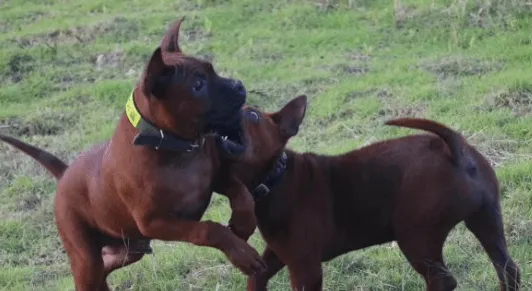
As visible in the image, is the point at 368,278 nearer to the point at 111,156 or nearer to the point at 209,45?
A: the point at 111,156

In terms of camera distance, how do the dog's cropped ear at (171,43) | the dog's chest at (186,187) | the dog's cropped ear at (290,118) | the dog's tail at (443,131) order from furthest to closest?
the dog's cropped ear at (290,118) < the dog's tail at (443,131) < the dog's cropped ear at (171,43) < the dog's chest at (186,187)

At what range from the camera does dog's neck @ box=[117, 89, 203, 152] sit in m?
4.34

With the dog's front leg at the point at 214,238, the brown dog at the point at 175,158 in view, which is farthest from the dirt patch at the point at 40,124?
the dog's front leg at the point at 214,238

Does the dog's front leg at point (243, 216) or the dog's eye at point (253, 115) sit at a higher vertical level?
the dog's eye at point (253, 115)

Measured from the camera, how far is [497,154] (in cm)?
730

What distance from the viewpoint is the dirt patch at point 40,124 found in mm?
9703

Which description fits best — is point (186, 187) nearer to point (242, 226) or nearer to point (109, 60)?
point (242, 226)

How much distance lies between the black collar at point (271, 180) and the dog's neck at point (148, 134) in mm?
756

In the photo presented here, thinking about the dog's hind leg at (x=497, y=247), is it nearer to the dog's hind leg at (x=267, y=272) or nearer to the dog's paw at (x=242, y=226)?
the dog's hind leg at (x=267, y=272)

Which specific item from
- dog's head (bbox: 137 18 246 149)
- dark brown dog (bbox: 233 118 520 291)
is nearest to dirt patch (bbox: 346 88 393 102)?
dark brown dog (bbox: 233 118 520 291)

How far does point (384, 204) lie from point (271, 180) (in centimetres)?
60

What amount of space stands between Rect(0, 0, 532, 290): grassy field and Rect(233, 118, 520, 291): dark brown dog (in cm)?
40

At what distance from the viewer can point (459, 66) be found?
9625 millimetres

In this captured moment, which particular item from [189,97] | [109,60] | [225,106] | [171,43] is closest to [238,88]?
[225,106]
